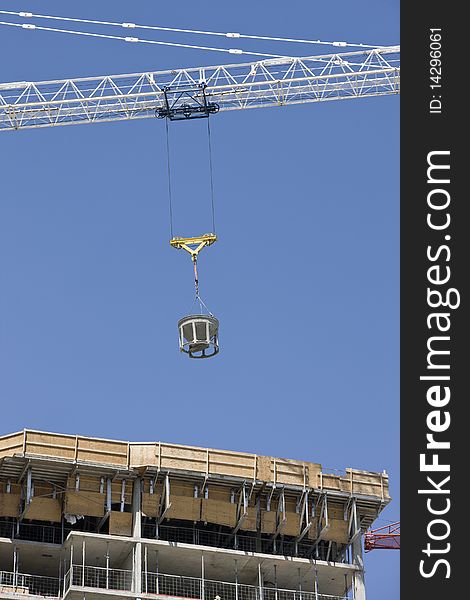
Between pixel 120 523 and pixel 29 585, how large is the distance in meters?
6.75

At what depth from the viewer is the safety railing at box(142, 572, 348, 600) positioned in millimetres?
107750

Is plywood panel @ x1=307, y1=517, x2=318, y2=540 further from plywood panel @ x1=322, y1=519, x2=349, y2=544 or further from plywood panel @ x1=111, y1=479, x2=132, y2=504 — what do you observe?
plywood panel @ x1=111, y1=479, x2=132, y2=504

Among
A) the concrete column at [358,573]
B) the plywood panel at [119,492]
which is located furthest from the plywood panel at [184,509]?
the concrete column at [358,573]

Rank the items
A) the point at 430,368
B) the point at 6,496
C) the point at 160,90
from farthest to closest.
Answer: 1. the point at 160,90
2. the point at 6,496
3. the point at 430,368

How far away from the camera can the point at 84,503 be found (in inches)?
4203

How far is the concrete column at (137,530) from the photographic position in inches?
4154

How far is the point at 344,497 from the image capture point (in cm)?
11162

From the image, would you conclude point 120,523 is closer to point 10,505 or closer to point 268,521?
point 10,505

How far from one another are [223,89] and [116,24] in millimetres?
10217

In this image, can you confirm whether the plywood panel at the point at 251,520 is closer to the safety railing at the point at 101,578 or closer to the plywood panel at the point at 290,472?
the plywood panel at the point at 290,472

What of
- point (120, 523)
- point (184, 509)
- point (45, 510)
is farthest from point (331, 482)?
point (45, 510)

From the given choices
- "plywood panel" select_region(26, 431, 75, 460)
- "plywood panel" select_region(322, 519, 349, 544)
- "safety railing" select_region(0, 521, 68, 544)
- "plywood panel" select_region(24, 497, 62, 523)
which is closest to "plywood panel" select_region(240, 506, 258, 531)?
"plywood panel" select_region(322, 519, 349, 544)

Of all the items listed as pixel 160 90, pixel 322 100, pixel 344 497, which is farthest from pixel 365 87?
pixel 344 497

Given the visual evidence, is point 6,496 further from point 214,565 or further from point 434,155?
point 434,155
